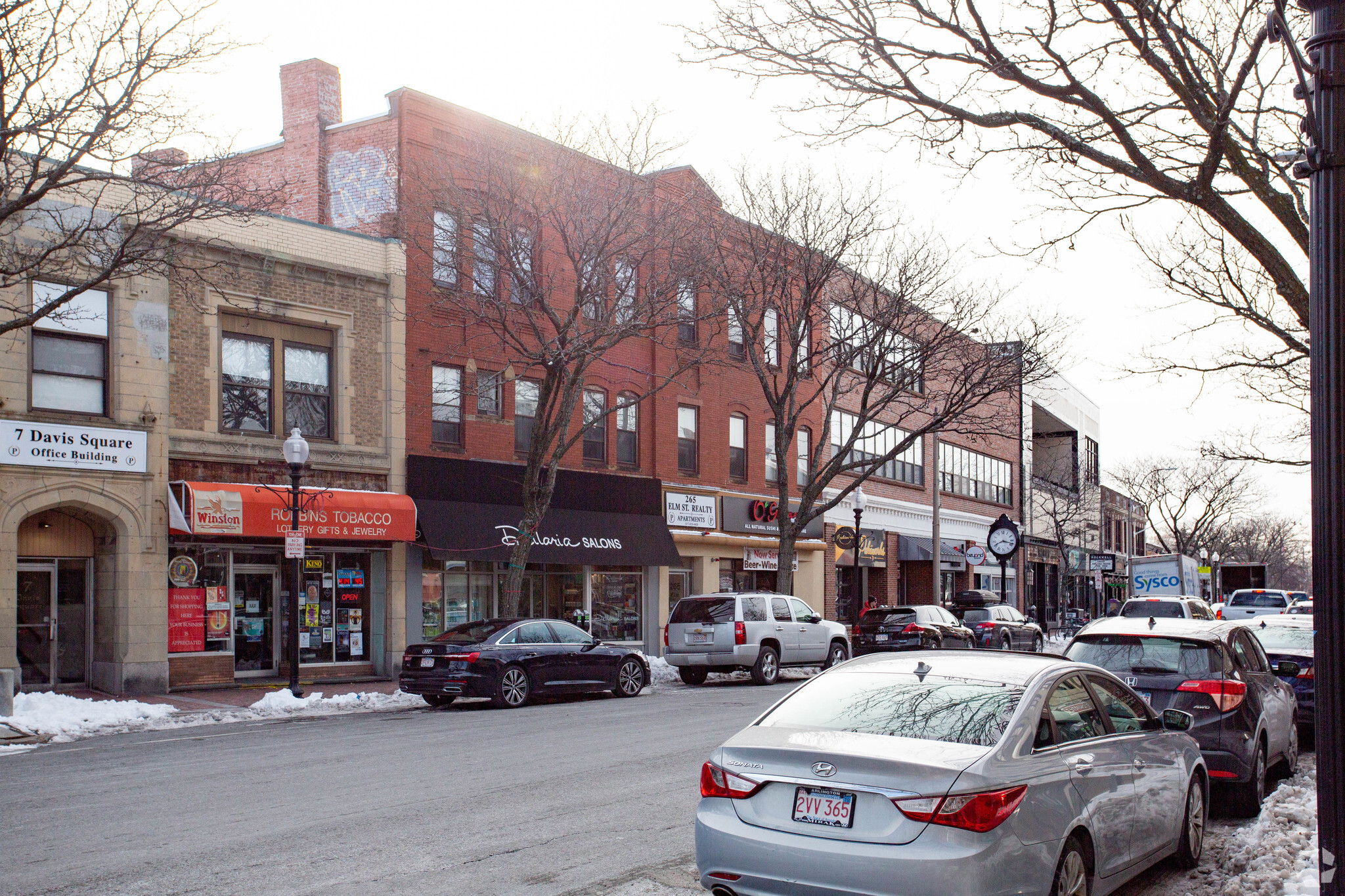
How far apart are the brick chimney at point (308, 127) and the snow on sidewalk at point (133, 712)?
1252cm

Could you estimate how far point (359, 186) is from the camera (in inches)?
1008

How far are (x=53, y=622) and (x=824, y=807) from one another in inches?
710

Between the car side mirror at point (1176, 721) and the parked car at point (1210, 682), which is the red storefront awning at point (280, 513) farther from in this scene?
the car side mirror at point (1176, 721)

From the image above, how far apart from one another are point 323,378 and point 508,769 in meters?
13.8

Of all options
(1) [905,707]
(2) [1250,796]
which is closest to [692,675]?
(2) [1250,796]

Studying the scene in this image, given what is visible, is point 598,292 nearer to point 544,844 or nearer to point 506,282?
point 506,282

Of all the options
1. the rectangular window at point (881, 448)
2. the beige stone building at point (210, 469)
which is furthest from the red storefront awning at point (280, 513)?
the rectangular window at point (881, 448)

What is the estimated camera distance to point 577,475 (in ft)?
92.2

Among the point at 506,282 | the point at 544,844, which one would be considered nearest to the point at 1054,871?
the point at 544,844

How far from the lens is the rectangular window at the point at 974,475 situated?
49.1 m

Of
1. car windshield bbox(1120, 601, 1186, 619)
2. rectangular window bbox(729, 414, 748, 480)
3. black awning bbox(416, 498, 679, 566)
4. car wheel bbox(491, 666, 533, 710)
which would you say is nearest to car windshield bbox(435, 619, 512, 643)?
car wheel bbox(491, 666, 533, 710)

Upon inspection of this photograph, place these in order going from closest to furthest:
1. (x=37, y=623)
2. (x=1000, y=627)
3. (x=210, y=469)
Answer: (x=37, y=623) < (x=210, y=469) < (x=1000, y=627)

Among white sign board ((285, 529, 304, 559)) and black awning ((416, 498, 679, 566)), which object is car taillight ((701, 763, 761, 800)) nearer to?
white sign board ((285, 529, 304, 559))

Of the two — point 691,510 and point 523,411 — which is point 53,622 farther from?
point 691,510
